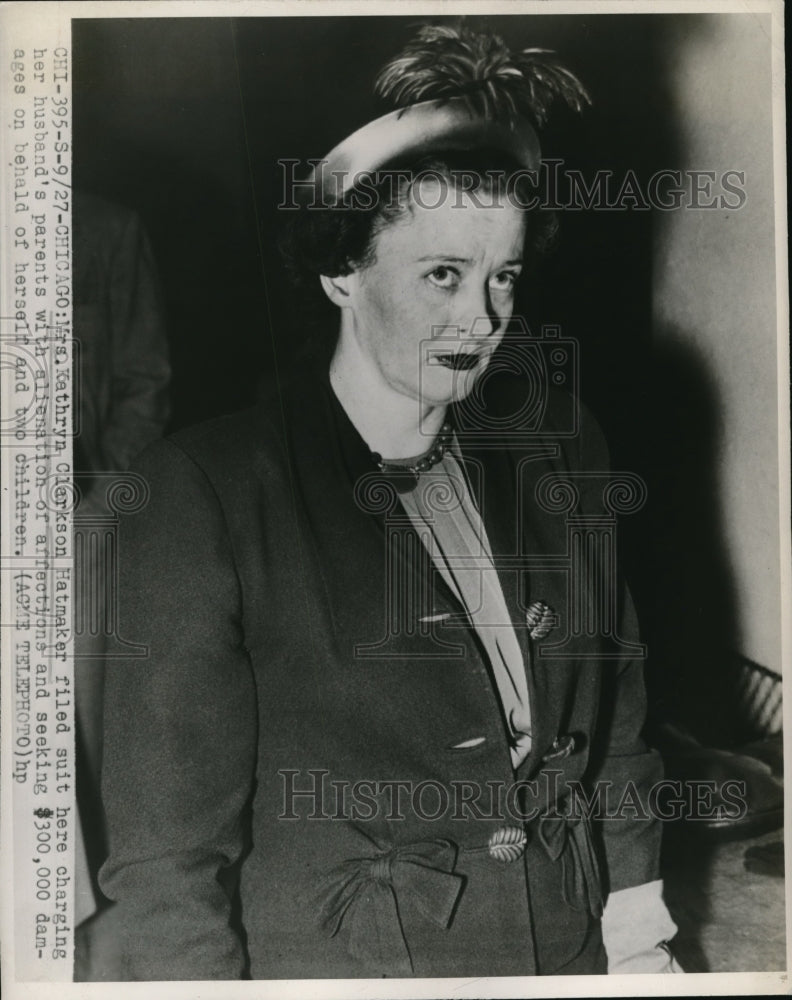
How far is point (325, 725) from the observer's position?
1357mm

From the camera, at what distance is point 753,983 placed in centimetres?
145

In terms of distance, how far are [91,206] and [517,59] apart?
613 mm

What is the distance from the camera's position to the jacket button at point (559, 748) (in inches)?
54.2

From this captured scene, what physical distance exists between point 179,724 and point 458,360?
603mm

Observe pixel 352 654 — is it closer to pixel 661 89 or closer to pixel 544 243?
pixel 544 243

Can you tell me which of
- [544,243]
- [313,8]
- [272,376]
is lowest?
[272,376]

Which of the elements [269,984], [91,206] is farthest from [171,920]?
[91,206]

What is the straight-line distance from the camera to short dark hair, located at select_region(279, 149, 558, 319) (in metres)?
1.37

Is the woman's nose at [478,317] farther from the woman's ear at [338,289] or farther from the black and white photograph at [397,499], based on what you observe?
the woman's ear at [338,289]

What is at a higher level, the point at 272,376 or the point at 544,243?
the point at 544,243

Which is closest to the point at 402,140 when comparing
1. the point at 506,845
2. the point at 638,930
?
the point at 506,845

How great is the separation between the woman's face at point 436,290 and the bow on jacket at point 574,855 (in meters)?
0.59

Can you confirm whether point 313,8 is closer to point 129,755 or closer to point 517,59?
point 517,59

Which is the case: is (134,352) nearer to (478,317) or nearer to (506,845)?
(478,317)
